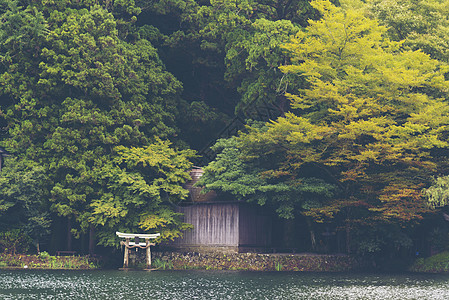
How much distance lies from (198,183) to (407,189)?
11.6m

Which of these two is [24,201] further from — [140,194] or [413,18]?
[413,18]

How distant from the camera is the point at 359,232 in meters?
42.1

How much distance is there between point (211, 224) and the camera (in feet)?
143

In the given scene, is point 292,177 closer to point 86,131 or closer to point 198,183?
point 198,183

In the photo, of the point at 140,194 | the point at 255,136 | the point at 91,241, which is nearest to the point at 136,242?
the point at 140,194

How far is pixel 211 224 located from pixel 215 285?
12.4 m

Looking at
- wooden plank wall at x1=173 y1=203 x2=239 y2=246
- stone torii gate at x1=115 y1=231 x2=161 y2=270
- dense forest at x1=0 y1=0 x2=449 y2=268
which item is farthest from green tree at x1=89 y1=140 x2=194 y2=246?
wooden plank wall at x1=173 y1=203 x2=239 y2=246

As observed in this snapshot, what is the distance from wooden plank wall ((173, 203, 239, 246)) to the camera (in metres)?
42.7

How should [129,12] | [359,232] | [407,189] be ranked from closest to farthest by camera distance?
[407,189] < [359,232] < [129,12]

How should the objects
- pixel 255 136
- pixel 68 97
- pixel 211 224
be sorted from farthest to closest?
1. pixel 211 224
2. pixel 68 97
3. pixel 255 136

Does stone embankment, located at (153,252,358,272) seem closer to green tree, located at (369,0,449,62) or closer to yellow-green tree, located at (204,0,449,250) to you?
yellow-green tree, located at (204,0,449,250)

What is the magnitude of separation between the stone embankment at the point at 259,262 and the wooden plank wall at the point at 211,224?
37.9 inches

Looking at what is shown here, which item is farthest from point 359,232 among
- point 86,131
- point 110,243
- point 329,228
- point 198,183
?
point 86,131

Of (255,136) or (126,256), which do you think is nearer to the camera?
(126,256)
